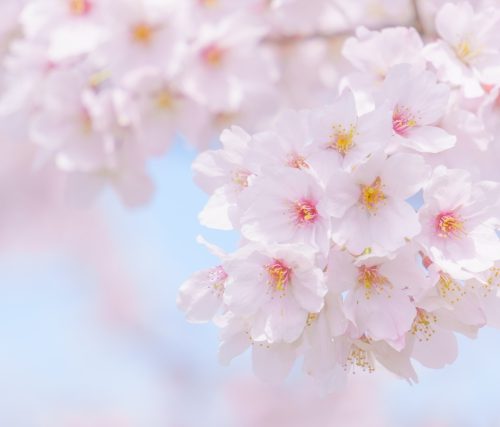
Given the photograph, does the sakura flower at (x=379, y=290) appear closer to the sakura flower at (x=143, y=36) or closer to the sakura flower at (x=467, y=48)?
the sakura flower at (x=467, y=48)

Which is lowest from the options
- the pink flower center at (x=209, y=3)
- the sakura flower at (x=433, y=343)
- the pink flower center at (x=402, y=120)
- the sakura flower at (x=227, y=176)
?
the sakura flower at (x=433, y=343)

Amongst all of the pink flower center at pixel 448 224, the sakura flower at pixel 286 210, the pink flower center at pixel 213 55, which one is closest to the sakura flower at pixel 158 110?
the pink flower center at pixel 213 55

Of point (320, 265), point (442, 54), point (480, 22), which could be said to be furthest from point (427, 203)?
point (480, 22)

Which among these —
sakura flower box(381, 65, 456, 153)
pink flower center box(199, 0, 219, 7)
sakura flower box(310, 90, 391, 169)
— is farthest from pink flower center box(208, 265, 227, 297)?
pink flower center box(199, 0, 219, 7)

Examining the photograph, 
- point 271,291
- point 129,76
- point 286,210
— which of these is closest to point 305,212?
point 286,210

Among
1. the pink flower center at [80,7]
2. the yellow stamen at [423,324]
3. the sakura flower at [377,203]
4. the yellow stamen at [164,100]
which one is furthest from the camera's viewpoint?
the yellow stamen at [164,100]

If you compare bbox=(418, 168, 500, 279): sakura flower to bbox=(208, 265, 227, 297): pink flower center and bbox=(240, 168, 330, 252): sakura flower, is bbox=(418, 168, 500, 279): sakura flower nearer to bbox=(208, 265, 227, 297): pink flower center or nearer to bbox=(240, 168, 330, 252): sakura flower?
bbox=(240, 168, 330, 252): sakura flower

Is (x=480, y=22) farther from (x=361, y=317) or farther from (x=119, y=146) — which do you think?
(x=119, y=146)
